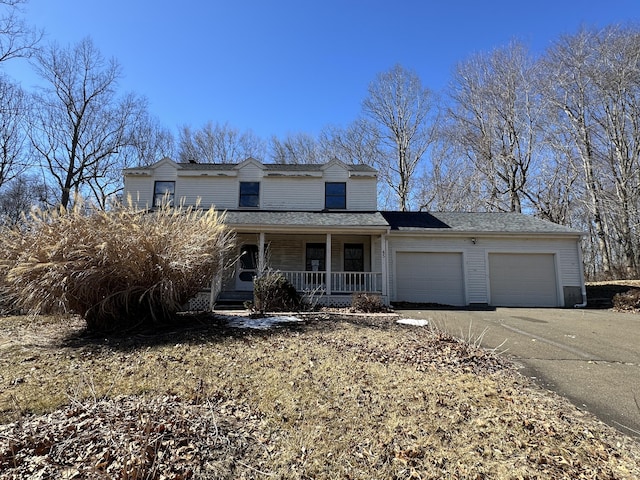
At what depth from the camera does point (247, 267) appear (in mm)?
13477

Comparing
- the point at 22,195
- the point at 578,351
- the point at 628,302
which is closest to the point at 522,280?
the point at 628,302

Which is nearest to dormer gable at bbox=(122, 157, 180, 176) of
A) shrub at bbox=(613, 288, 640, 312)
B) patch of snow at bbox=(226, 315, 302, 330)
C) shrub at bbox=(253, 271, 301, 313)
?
shrub at bbox=(253, 271, 301, 313)

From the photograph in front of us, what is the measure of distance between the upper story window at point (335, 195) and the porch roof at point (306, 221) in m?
0.89

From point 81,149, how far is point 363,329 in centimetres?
2416

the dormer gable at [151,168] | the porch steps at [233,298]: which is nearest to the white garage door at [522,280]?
the porch steps at [233,298]

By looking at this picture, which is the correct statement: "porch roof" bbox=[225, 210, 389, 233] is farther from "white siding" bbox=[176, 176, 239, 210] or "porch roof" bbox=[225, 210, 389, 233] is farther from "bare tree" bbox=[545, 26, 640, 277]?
"bare tree" bbox=[545, 26, 640, 277]

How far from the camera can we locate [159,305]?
22.0ft

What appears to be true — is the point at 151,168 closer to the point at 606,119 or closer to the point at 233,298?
the point at 233,298

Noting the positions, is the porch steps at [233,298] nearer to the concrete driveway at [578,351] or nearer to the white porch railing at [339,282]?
the white porch railing at [339,282]

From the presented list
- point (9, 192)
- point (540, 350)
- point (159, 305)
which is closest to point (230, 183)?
point (159, 305)

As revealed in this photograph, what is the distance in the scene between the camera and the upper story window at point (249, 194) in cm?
1453

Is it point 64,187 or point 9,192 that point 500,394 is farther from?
point 9,192

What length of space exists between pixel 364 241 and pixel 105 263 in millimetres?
9555

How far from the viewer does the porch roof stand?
11664 millimetres
